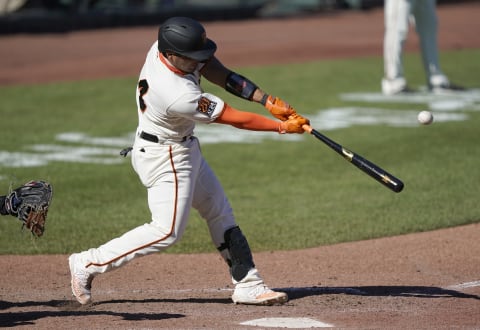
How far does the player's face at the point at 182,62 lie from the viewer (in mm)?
5668

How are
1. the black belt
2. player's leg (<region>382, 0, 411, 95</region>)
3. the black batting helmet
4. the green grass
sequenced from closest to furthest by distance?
the black batting helmet, the black belt, the green grass, player's leg (<region>382, 0, 411, 95</region>)

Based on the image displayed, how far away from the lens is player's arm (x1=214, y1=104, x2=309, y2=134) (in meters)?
5.69

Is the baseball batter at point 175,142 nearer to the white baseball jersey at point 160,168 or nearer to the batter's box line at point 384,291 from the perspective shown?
the white baseball jersey at point 160,168

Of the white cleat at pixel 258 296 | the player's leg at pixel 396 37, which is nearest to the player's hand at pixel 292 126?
the white cleat at pixel 258 296

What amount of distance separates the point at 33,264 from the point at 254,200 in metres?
2.88

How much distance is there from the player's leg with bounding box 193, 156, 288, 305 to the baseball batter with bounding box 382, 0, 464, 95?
9018 millimetres

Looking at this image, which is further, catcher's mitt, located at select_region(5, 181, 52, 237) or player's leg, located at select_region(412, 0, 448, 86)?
player's leg, located at select_region(412, 0, 448, 86)

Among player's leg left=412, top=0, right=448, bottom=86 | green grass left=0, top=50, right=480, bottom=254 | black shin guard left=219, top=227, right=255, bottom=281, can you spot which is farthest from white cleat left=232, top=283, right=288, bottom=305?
player's leg left=412, top=0, right=448, bottom=86

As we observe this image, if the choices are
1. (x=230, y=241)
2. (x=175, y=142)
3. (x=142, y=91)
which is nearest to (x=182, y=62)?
(x=142, y=91)

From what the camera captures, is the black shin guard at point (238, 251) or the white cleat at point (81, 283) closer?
the white cleat at point (81, 283)

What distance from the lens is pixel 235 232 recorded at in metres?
6.12

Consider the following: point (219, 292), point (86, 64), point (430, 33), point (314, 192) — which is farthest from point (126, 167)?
point (86, 64)

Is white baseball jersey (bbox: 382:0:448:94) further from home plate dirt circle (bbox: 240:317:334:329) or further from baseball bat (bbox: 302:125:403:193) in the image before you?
home plate dirt circle (bbox: 240:317:334:329)

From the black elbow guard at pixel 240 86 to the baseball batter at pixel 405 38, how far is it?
28.9ft
